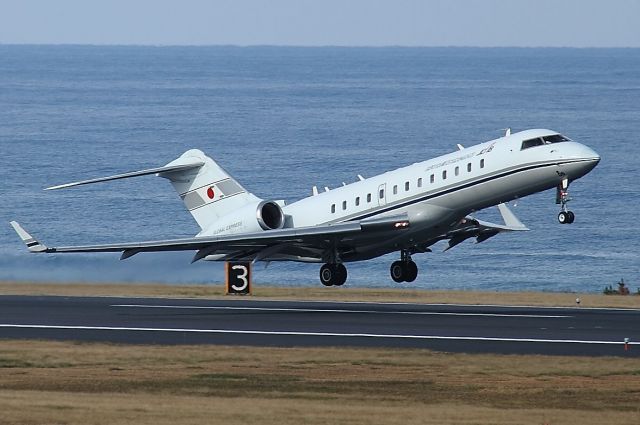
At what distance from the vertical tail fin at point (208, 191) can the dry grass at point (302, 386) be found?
42.7 feet

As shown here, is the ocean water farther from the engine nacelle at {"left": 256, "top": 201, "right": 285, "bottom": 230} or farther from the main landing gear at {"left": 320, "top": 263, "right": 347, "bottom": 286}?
the main landing gear at {"left": 320, "top": 263, "right": 347, "bottom": 286}

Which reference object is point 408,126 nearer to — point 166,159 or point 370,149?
point 370,149

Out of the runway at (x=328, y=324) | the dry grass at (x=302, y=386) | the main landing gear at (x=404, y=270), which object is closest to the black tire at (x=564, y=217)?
the runway at (x=328, y=324)

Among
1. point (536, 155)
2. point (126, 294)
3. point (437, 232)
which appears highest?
point (536, 155)

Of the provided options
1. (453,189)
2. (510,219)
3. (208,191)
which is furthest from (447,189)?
(208,191)

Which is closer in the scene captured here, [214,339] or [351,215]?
[214,339]

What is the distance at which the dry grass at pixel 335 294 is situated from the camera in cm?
4219

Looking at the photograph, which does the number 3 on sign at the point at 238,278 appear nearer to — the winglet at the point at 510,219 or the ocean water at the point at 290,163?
the ocean water at the point at 290,163

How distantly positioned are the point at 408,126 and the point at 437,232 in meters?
103

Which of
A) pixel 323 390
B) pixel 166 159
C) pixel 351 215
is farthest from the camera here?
pixel 166 159

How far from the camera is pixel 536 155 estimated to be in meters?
36.0

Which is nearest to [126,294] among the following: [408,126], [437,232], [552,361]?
[437,232]

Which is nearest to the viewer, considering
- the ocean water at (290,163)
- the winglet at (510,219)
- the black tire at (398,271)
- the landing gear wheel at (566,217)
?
the landing gear wheel at (566,217)

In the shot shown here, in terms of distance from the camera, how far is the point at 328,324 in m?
34.8
